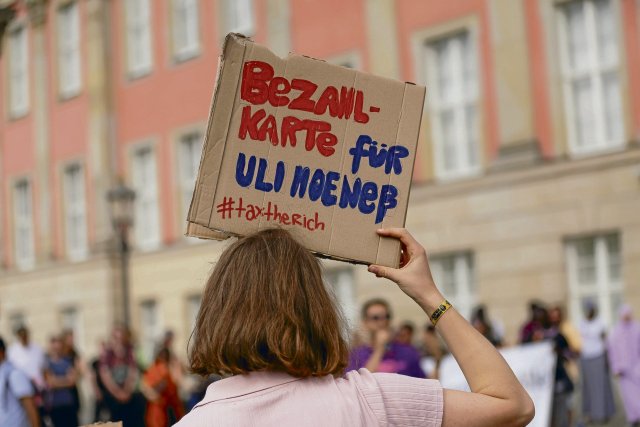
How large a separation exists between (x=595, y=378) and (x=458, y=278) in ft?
18.1

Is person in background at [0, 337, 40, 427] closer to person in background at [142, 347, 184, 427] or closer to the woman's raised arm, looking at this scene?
person in background at [142, 347, 184, 427]

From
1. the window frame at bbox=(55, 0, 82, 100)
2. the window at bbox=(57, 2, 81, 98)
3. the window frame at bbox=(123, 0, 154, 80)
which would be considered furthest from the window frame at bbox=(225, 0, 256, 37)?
the window at bbox=(57, 2, 81, 98)

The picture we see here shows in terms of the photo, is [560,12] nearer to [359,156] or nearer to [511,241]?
[511,241]

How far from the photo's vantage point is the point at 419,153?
2384cm

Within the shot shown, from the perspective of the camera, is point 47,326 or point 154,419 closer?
point 154,419

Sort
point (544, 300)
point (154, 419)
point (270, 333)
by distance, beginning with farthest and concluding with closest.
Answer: point (544, 300) → point (154, 419) → point (270, 333)

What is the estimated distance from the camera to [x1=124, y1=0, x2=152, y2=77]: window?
104ft

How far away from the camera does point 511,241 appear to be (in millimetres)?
21469

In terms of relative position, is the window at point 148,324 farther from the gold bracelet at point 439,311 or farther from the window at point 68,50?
the gold bracelet at point 439,311

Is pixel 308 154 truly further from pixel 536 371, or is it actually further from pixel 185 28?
pixel 185 28

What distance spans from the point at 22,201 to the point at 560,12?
19.7 metres

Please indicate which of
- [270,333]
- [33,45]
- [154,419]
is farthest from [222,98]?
[33,45]

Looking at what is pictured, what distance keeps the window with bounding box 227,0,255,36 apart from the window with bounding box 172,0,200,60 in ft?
4.37

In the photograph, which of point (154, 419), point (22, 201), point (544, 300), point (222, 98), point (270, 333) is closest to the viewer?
point (270, 333)
